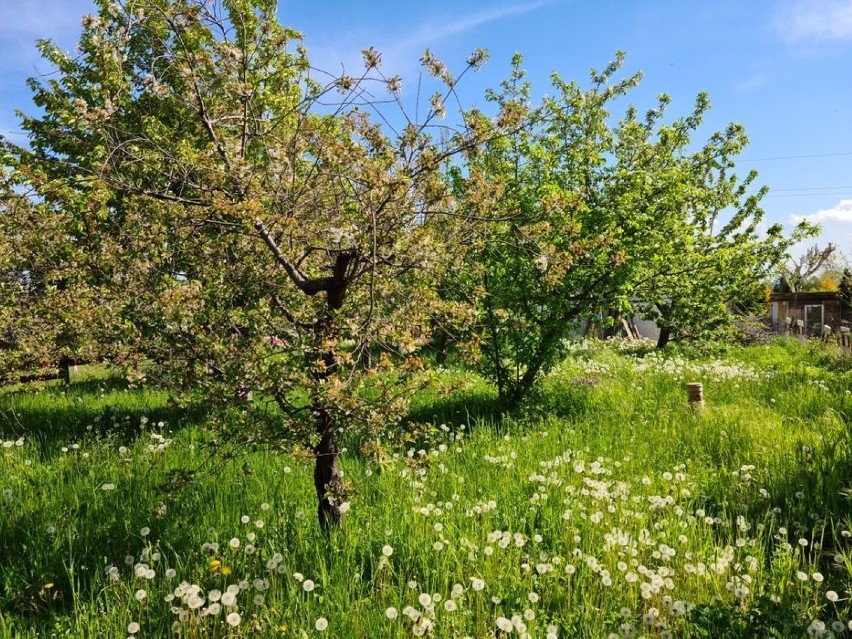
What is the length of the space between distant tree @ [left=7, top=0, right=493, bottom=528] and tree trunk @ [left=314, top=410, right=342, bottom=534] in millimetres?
13

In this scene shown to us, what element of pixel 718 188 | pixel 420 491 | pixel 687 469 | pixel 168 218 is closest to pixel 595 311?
pixel 687 469

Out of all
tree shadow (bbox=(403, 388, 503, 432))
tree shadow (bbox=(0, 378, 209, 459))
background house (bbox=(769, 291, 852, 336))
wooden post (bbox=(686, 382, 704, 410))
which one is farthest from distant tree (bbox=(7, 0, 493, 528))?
background house (bbox=(769, 291, 852, 336))

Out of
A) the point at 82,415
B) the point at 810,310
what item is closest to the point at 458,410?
the point at 82,415

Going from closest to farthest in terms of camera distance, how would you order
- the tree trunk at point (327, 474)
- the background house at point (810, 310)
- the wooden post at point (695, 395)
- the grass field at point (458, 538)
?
the grass field at point (458, 538) → the tree trunk at point (327, 474) → the wooden post at point (695, 395) → the background house at point (810, 310)

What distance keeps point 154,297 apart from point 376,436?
1.59 meters

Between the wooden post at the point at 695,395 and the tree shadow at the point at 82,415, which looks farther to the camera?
the wooden post at the point at 695,395

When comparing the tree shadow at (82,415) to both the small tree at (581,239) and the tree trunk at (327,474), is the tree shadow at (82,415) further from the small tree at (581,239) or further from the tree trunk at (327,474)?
the small tree at (581,239)

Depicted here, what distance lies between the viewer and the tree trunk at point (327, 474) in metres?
3.43

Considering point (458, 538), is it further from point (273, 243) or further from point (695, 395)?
point (695, 395)

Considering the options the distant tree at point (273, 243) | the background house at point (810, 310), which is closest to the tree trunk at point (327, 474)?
the distant tree at point (273, 243)

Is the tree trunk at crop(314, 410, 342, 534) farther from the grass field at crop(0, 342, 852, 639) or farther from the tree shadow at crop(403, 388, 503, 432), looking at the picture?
the tree shadow at crop(403, 388, 503, 432)

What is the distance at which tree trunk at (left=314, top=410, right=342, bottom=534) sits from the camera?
343 cm

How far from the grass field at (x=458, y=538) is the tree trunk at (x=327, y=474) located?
0.11m

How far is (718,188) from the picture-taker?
1727cm
